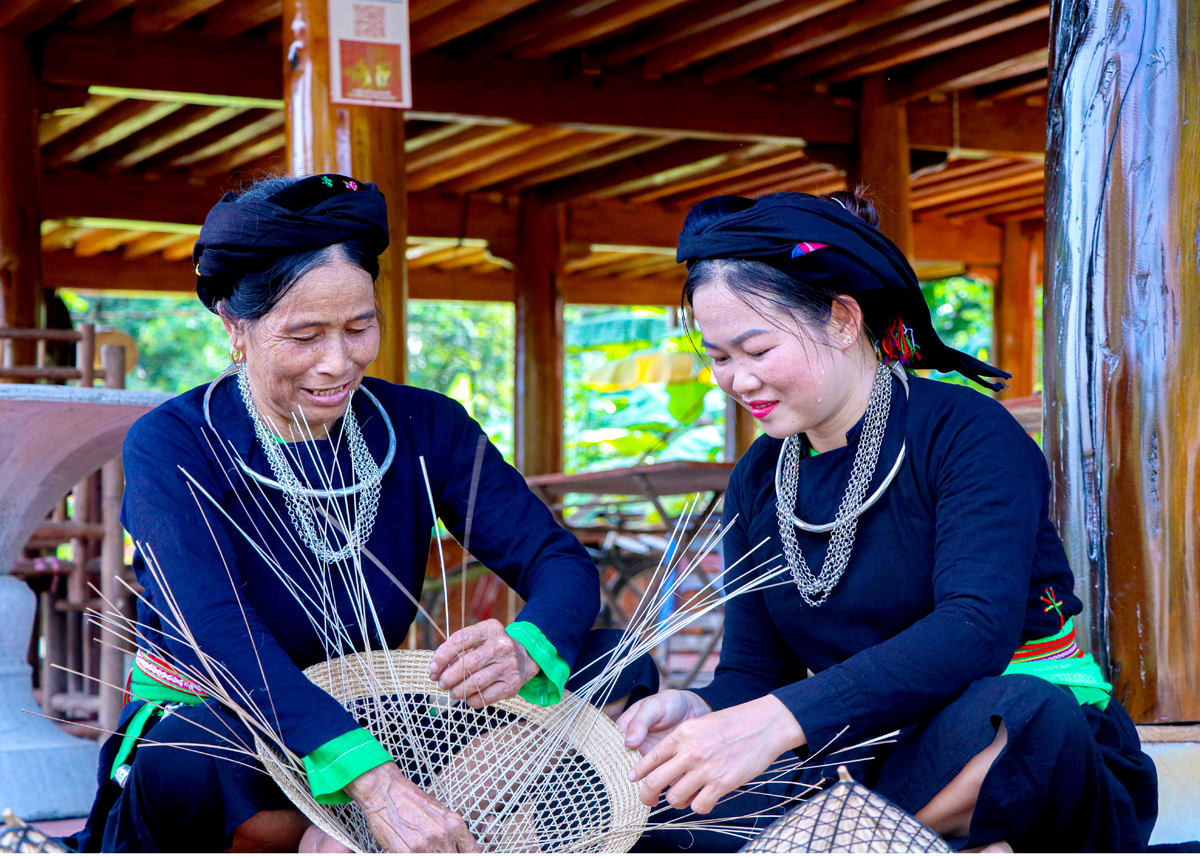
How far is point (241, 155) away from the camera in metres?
7.86

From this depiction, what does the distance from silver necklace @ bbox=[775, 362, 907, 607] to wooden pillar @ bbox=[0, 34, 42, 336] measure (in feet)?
15.7

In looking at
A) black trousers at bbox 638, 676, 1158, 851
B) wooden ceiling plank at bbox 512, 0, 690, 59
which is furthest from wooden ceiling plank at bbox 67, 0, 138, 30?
black trousers at bbox 638, 676, 1158, 851

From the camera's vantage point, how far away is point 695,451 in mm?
11500

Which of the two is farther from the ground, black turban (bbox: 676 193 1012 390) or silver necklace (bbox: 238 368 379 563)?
black turban (bbox: 676 193 1012 390)

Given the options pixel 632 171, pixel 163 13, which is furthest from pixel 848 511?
pixel 632 171

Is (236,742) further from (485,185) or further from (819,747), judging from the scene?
(485,185)

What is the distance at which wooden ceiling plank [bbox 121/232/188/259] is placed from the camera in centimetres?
947

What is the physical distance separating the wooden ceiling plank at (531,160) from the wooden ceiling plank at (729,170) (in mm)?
792

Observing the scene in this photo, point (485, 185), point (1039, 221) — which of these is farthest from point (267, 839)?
point (1039, 221)

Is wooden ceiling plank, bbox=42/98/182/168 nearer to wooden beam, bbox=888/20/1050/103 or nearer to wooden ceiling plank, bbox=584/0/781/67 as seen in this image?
wooden ceiling plank, bbox=584/0/781/67

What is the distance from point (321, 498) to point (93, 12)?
4539 millimetres

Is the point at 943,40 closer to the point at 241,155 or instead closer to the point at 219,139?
the point at 219,139

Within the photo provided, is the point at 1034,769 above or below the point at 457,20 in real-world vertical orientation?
below

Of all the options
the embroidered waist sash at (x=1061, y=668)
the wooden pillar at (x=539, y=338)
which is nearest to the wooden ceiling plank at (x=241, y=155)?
the wooden pillar at (x=539, y=338)
